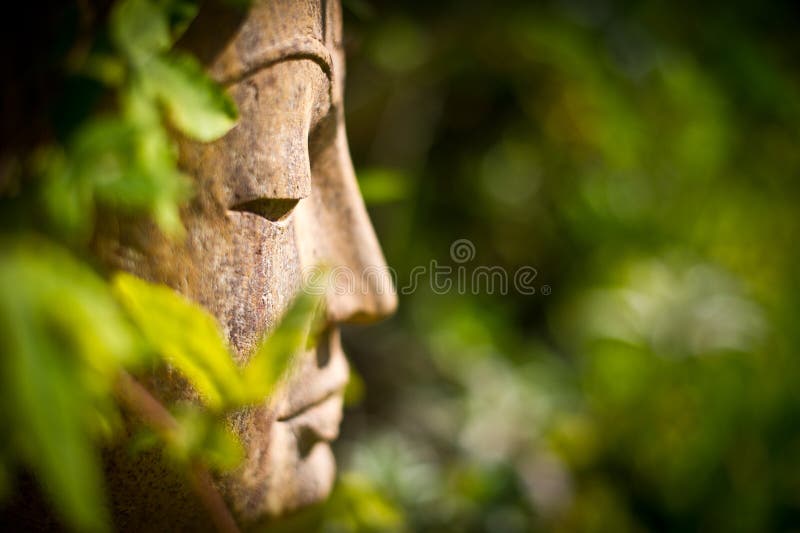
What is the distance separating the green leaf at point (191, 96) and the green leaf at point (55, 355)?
0.15 meters

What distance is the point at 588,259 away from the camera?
2.31 metres

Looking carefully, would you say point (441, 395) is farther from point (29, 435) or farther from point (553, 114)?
point (29, 435)

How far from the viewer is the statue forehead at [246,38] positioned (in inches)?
23.7

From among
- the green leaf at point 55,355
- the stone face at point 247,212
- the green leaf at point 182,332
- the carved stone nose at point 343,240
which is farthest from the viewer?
the carved stone nose at point 343,240

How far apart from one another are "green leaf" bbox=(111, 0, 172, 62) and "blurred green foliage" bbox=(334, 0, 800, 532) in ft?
3.36

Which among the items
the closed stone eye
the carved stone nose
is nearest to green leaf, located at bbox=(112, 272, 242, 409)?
the closed stone eye

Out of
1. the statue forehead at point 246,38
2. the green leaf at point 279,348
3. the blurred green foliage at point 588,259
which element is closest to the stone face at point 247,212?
the statue forehead at point 246,38

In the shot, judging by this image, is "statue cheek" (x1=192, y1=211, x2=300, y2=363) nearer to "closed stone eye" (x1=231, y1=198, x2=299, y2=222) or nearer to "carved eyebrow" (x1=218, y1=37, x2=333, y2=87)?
"closed stone eye" (x1=231, y1=198, x2=299, y2=222)

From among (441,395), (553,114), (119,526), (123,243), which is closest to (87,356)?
(123,243)

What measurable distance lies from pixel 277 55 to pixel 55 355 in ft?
1.07

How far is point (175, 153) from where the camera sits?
60cm

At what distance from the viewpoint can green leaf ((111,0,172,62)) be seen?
21.4 inches

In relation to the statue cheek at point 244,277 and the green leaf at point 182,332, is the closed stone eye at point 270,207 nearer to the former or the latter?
the statue cheek at point 244,277

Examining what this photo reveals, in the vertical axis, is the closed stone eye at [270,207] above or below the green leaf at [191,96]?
below
